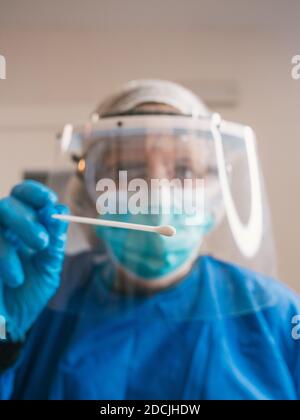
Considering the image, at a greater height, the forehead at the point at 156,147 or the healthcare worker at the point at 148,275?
the forehead at the point at 156,147

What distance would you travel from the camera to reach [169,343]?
629 millimetres

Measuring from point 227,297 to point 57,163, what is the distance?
1.14 feet

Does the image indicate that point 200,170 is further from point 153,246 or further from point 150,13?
point 150,13

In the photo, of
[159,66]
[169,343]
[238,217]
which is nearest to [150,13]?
[159,66]

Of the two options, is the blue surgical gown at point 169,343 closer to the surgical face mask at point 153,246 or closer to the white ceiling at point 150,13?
the surgical face mask at point 153,246

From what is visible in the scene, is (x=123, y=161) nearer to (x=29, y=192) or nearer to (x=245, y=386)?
(x=29, y=192)

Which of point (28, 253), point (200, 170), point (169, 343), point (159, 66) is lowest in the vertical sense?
point (169, 343)

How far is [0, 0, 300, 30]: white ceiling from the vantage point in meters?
0.69

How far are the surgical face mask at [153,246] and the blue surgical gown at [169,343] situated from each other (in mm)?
40

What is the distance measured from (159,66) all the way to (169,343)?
0.51 metres

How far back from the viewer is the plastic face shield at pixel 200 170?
25.2 inches

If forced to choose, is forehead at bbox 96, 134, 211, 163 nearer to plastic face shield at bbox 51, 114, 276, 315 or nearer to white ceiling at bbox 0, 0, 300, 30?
plastic face shield at bbox 51, 114, 276, 315

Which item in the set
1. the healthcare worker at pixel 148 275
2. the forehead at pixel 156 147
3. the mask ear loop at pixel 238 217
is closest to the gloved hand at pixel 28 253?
the healthcare worker at pixel 148 275

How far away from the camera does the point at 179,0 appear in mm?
712
